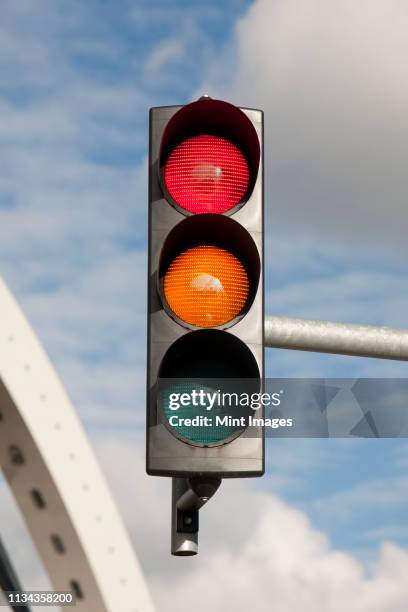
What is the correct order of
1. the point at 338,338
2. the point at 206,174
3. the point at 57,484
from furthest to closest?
the point at 57,484 < the point at 338,338 < the point at 206,174

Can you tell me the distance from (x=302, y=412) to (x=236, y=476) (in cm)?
115

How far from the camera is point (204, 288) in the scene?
3.26 metres

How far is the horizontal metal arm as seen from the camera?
3.78 m

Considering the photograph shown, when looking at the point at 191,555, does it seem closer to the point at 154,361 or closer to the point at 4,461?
the point at 154,361

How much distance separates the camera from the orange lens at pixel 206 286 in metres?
3.26

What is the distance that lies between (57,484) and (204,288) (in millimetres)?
2005

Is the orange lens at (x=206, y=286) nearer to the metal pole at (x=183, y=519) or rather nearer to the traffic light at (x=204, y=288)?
the traffic light at (x=204, y=288)

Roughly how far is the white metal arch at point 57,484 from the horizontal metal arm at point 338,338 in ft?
5.03
